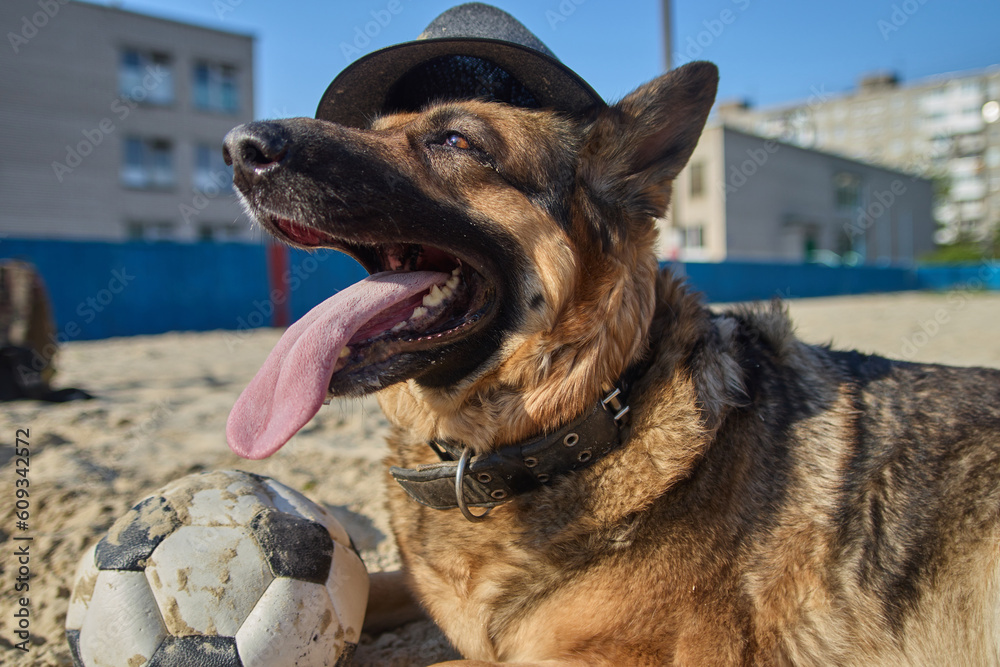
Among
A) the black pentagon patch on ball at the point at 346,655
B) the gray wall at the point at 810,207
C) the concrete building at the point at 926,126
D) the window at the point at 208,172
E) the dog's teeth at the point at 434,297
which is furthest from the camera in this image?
the concrete building at the point at 926,126

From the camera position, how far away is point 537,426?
2.26 m

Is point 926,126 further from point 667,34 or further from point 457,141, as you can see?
point 457,141

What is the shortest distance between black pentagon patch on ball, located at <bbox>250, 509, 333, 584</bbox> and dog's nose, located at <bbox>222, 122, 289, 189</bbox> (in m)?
1.11

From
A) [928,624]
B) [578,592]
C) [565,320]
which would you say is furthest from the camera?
[565,320]

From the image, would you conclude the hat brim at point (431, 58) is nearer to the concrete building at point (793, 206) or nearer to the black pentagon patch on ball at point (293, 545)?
the black pentagon patch on ball at point (293, 545)

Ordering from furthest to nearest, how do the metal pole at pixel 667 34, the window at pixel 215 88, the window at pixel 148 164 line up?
the window at pixel 215 88 → the window at pixel 148 164 → the metal pole at pixel 667 34

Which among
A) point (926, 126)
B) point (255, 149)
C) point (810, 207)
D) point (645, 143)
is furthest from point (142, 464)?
point (926, 126)

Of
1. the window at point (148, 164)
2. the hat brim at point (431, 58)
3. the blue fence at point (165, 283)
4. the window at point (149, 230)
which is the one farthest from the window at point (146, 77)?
the hat brim at point (431, 58)

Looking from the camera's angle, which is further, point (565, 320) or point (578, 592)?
point (565, 320)

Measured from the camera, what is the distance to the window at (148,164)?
1118 inches

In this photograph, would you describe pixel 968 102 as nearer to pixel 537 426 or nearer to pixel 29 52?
pixel 29 52

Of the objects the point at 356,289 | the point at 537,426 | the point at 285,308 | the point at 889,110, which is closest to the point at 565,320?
the point at 537,426

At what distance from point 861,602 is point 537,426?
3.91 feet

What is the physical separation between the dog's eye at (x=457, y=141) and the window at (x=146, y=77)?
31.8 m
